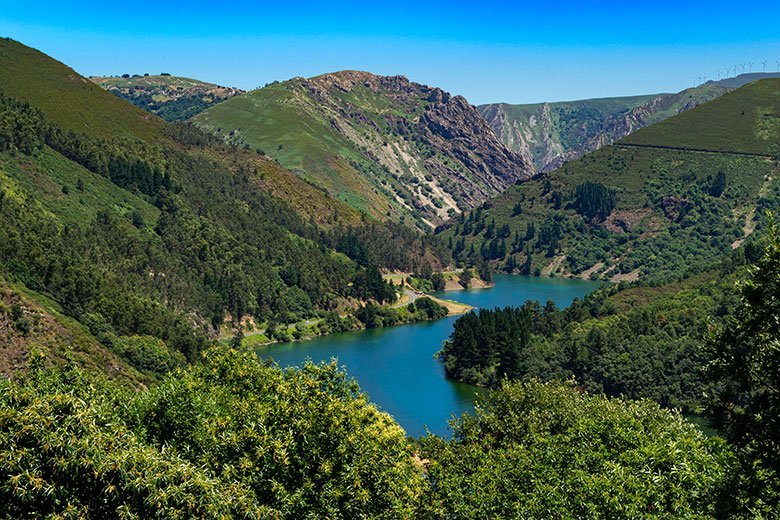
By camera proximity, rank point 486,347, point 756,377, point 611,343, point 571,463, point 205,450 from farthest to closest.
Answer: point 486,347
point 611,343
point 571,463
point 205,450
point 756,377

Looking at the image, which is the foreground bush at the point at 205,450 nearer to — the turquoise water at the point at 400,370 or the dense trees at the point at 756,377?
the dense trees at the point at 756,377

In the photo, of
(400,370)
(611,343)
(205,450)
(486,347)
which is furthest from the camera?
(400,370)

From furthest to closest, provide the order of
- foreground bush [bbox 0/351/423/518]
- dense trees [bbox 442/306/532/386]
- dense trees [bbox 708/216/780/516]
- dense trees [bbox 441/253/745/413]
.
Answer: dense trees [bbox 442/306/532/386] < dense trees [bbox 441/253/745/413] < dense trees [bbox 708/216/780/516] < foreground bush [bbox 0/351/423/518]

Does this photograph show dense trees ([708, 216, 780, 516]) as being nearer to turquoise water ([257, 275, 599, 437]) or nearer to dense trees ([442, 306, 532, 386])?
turquoise water ([257, 275, 599, 437])

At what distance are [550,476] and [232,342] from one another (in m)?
132

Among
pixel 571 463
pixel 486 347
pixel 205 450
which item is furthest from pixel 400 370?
pixel 205 450

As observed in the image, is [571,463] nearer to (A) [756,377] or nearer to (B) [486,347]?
(A) [756,377]

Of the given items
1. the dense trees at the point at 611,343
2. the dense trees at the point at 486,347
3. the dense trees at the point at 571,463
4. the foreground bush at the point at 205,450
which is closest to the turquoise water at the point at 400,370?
the dense trees at the point at 486,347

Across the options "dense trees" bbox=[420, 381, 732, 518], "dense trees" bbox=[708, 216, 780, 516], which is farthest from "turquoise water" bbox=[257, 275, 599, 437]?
"dense trees" bbox=[708, 216, 780, 516]

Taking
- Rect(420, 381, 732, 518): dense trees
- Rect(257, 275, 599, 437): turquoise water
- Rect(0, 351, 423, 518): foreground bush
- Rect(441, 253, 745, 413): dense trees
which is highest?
Rect(0, 351, 423, 518): foreground bush

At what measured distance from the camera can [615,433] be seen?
169ft

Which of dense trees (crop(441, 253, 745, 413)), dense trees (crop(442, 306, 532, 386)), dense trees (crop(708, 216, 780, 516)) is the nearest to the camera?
dense trees (crop(708, 216, 780, 516))

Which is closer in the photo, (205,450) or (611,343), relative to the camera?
(205,450)

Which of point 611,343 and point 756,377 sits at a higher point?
point 756,377
